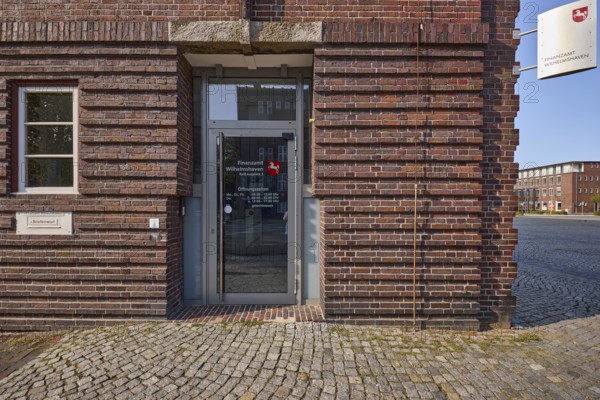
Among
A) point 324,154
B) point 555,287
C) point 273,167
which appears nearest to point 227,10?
point 273,167

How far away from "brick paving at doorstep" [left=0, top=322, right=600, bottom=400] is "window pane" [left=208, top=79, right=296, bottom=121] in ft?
10.3

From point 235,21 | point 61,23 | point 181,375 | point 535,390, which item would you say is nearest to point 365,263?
point 535,390

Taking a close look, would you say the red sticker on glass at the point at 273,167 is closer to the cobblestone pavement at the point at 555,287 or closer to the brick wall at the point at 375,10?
the brick wall at the point at 375,10

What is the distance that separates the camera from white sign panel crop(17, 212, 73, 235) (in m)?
4.53

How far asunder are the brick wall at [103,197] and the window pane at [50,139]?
0.88ft

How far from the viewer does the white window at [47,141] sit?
15.3ft

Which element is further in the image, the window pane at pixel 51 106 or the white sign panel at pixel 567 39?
the window pane at pixel 51 106

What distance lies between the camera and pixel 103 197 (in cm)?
454

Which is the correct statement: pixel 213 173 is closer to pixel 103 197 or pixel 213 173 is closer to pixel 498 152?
pixel 103 197

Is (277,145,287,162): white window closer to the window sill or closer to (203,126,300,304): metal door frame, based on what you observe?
(203,126,300,304): metal door frame

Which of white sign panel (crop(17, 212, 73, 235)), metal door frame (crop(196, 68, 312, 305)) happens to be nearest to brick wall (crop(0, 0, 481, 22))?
metal door frame (crop(196, 68, 312, 305))

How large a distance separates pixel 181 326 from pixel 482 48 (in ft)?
18.2

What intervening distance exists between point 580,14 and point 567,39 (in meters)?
0.34

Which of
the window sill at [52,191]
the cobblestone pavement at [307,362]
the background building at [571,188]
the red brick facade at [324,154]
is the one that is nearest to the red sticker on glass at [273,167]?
the red brick facade at [324,154]
